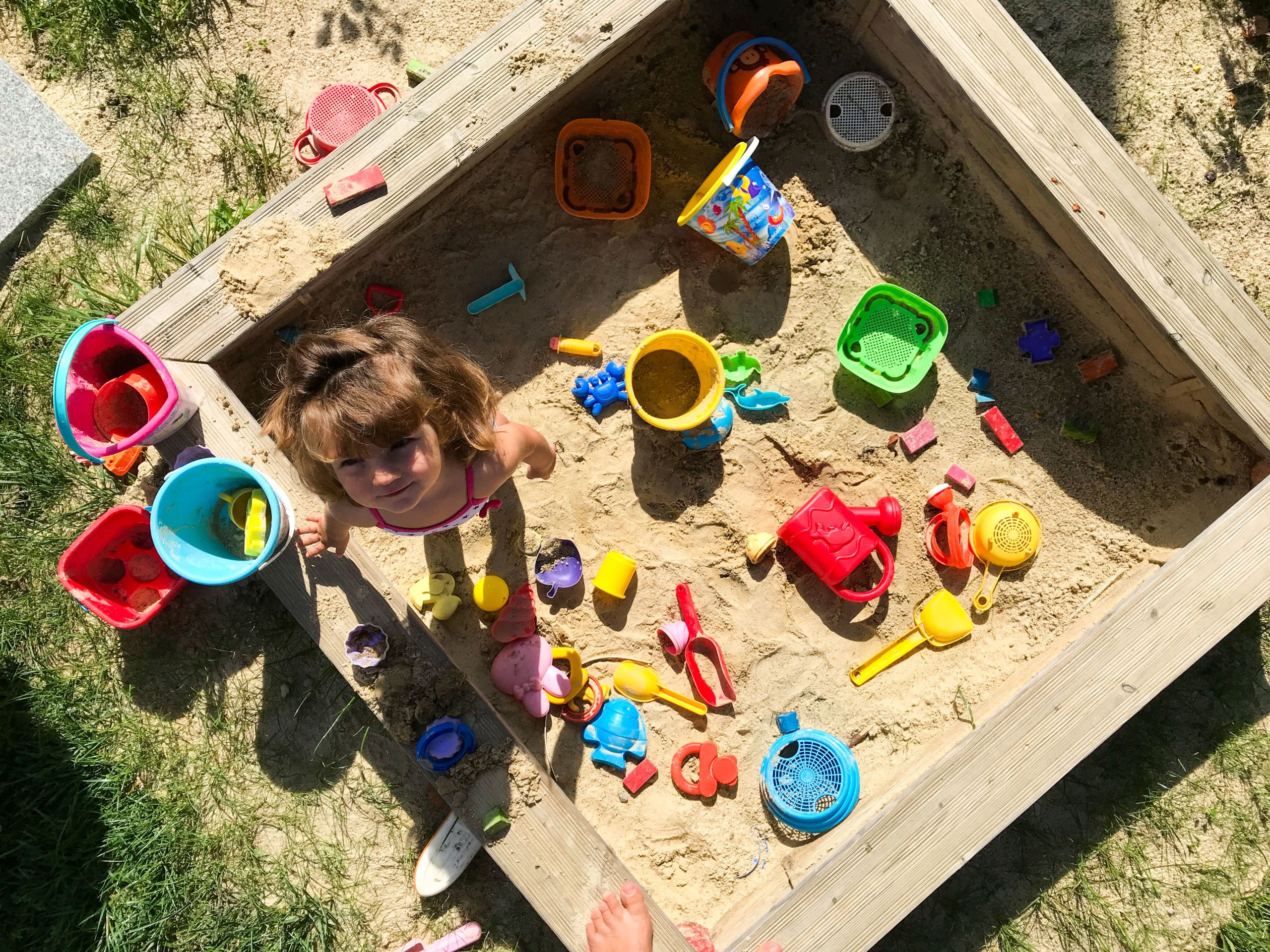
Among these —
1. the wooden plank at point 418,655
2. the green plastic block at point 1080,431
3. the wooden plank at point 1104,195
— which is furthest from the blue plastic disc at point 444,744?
the wooden plank at point 1104,195

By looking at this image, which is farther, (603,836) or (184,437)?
(603,836)

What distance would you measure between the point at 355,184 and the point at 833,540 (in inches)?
64.8

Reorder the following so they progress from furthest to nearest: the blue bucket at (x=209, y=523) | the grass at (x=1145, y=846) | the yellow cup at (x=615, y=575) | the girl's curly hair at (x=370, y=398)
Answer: the grass at (x=1145, y=846) → the yellow cup at (x=615, y=575) → the blue bucket at (x=209, y=523) → the girl's curly hair at (x=370, y=398)

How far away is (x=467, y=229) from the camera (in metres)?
2.39

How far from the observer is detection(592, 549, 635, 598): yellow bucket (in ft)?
7.56

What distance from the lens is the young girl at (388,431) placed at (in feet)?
5.43

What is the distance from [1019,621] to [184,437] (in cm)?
249

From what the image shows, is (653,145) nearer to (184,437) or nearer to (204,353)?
(204,353)

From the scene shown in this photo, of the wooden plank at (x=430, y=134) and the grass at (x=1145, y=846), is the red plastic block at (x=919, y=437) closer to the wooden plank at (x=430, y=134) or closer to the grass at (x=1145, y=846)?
the grass at (x=1145, y=846)

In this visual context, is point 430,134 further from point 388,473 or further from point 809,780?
point 809,780

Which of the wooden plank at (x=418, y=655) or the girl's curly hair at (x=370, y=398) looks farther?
the wooden plank at (x=418, y=655)

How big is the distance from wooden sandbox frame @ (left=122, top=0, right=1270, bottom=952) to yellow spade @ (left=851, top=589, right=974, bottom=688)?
0.29 meters

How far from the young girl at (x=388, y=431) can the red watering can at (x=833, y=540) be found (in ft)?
2.67

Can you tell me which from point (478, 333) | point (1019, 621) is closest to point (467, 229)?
point (478, 333)
